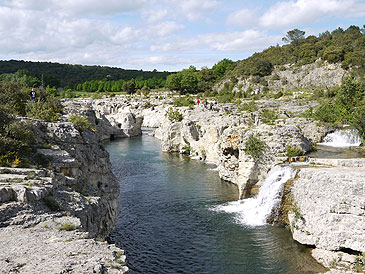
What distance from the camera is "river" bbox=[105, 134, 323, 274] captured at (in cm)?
1850

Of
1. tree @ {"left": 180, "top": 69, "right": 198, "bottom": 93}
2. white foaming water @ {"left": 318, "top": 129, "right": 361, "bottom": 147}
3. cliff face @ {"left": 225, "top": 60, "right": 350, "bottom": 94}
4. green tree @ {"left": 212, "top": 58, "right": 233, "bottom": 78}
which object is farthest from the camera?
green tree @ {"left": 212, "top": 58, "right": 233, "bottom": 78}

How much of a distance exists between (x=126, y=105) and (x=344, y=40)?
58210mm

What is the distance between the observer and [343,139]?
3825 centimetres

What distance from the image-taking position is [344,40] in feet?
273

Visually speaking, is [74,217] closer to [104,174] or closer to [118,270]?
[118,270]

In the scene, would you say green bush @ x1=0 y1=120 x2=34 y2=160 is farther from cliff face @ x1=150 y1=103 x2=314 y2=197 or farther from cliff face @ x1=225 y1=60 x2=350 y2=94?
cliff face @ x1=225 y1=60 x2=350 y2=94

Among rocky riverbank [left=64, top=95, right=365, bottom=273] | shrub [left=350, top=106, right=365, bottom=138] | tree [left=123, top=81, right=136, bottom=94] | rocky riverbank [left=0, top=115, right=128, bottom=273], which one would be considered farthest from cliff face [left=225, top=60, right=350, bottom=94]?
rocky riverbank [left=0, top=115, right=128, bottom=273]

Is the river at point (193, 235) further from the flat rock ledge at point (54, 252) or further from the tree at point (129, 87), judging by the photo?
the tree at point (129, 87)

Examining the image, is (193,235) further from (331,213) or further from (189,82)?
(189,82)

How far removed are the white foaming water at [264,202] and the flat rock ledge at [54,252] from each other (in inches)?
590

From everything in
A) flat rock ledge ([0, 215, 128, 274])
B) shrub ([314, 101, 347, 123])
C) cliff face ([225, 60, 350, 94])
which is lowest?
flat rock ledge ([0, 215, 128, 274])

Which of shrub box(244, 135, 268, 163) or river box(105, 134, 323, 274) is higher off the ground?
shrub box(244, 135, 268, 163)

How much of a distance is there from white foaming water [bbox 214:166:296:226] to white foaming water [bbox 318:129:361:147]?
15.5 m

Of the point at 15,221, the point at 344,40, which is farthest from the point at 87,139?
the point at 344,40
